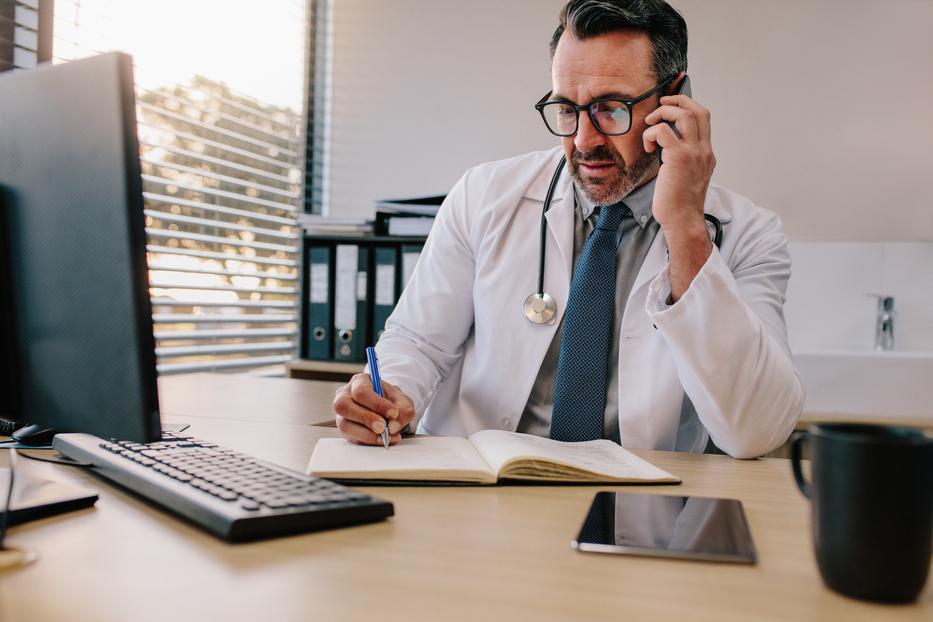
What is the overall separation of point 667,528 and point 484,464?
0.92ft

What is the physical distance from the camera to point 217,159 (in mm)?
2553

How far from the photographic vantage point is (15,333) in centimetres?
72

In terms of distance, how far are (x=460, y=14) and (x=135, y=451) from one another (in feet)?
8.36

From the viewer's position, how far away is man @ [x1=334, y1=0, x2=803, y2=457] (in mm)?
1150

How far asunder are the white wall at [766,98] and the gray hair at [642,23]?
126 cm

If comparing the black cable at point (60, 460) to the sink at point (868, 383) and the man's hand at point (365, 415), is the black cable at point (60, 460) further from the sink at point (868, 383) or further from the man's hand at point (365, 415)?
the sink at point (868, 383)

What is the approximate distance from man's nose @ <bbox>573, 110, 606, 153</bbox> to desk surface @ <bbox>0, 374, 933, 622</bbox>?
82 centimetres

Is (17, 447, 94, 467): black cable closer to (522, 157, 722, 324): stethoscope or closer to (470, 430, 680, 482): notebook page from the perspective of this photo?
(470, 430, 680, 482): notebook page

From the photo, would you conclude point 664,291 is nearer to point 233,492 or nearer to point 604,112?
point 604,112

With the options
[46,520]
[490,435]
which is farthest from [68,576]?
[490,435]

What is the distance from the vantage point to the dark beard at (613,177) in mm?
1456

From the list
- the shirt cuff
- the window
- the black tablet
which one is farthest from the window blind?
the black tablet

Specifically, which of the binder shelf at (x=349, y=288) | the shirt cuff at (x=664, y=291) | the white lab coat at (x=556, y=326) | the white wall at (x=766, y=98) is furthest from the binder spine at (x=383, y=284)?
the shirt cuff at (x=664, y=291)

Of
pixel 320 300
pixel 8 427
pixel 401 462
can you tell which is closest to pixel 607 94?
pixel 401 462
